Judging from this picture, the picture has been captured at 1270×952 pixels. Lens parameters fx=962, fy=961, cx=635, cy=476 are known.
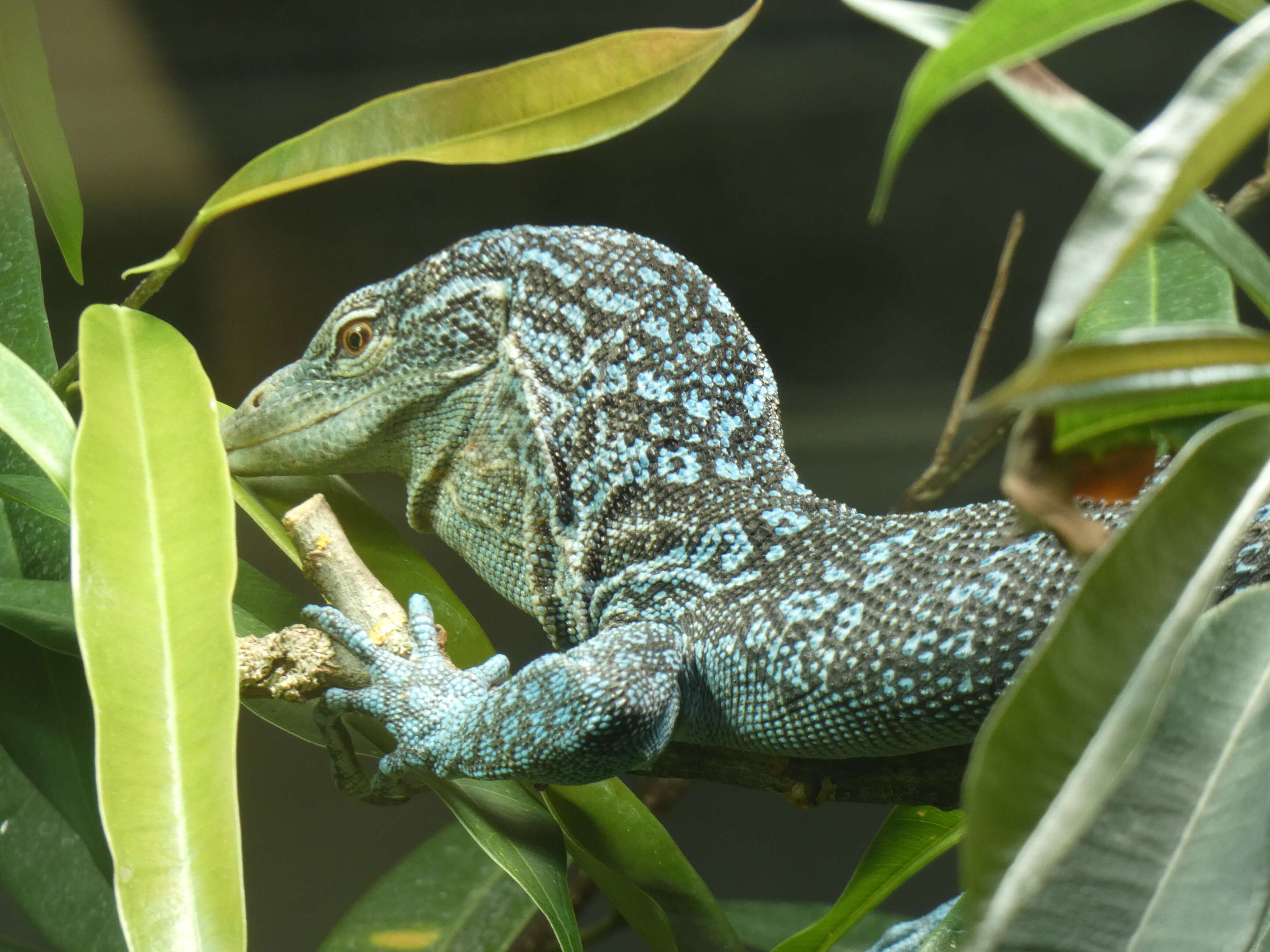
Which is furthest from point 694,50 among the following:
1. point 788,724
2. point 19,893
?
point 19,893

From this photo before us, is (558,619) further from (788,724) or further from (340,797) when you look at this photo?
(340,797)

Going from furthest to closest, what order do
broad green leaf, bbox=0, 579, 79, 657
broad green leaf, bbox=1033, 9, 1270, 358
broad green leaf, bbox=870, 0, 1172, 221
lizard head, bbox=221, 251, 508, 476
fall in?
lizard head, bbox=221, 251, 508, 476 → broad green leaf, bbox=0, 579, 79, 657 → broad green leaf, bbox=870, 0, 1172, 221 → broad green leaf, bbox=1033, 9, 1270, 358

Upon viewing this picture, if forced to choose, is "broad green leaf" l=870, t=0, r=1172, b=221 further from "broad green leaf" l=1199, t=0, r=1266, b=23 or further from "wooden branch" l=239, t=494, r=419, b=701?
"wooden branch" l=239, t=494, r=419, b=701

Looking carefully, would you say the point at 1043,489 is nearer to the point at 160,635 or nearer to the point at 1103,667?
the point at 1103,667

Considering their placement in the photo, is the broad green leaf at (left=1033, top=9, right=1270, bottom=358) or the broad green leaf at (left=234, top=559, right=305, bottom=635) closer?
the broad green leaf at (left=1033, top=9, right=1270, bottom=358)

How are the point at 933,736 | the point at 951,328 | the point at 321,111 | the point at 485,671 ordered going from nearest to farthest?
1. the point at 933,736
2. the point at 485,671
3. the point at 321,111
4. the point at 951,328

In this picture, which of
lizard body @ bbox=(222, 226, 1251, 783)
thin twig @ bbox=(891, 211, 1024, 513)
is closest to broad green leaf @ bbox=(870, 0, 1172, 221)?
lizard body @ bbox=(222, 226, 1251, 783)

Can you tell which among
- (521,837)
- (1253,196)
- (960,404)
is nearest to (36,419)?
(521,837)
